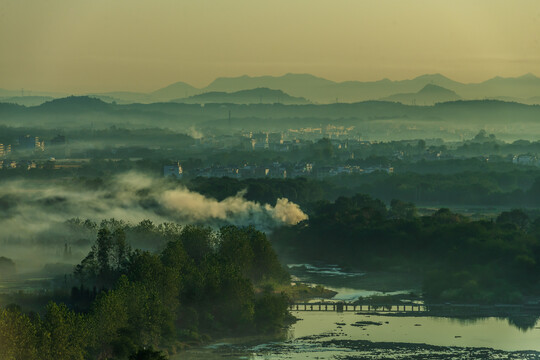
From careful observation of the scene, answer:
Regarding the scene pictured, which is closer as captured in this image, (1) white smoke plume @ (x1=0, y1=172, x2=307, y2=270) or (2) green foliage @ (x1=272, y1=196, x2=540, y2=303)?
(2) green foliage @ (x1=272, y1=196, x2=540, y2=303)

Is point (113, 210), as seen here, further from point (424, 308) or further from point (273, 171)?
point (273, 171)

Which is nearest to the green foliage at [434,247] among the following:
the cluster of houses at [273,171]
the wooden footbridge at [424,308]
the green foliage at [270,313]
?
the wooden footbridge at [424,308]

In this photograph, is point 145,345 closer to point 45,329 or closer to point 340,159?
point 45,329

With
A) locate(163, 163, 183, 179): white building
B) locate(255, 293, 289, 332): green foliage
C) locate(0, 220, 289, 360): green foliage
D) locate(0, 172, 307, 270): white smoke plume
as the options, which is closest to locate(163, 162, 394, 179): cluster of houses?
locate(163, 163, 183, 179): white building

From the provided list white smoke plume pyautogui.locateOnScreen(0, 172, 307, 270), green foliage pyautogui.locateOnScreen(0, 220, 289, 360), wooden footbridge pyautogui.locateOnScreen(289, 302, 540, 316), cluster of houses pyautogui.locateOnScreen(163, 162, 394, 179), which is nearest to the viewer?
green foliage pyautogui.locateOnScreen(0, 220, 289, 360)

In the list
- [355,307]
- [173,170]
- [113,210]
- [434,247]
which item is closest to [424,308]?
[355,307]

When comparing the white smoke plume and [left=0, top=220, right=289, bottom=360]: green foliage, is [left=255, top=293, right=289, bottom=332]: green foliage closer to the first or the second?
[left=0, top=220, right=289, bottom=360]: green foliage
